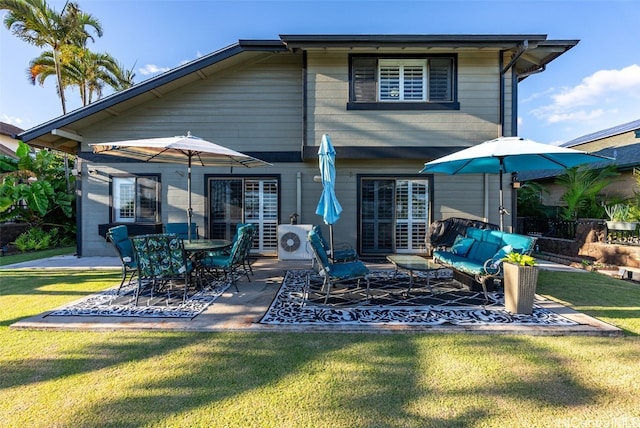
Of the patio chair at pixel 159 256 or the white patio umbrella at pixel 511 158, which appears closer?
the patio chair at pixel 159 256

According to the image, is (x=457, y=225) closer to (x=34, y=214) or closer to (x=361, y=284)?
(x=361, y=284)

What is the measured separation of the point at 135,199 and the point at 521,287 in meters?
9.28

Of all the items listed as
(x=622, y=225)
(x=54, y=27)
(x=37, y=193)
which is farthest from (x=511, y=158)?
(x=54, y=27)

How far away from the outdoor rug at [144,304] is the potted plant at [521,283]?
14.3ft

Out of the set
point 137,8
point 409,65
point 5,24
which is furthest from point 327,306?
point 5,24

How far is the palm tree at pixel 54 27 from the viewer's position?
39.2ft

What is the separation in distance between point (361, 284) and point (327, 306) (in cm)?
135

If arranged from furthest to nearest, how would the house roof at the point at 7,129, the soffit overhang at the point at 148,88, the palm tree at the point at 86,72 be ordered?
1. the house roof at the point at 7,129
2. the palm tree at the point at 86,72
3. the soffit overhang at the point at 148,88

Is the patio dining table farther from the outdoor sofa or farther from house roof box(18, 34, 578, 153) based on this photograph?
house roof box(18, 34, 578, 153)

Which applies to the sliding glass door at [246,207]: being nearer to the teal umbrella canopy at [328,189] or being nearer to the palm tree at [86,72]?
the teal umbrella canopy at [328,189]

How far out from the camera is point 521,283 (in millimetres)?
4023

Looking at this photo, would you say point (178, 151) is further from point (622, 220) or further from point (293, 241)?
point (622, 220)

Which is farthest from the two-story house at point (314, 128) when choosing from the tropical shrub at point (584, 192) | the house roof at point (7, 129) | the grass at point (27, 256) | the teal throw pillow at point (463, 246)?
the house roof at point (7, 129)

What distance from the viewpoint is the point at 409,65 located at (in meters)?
7.84
